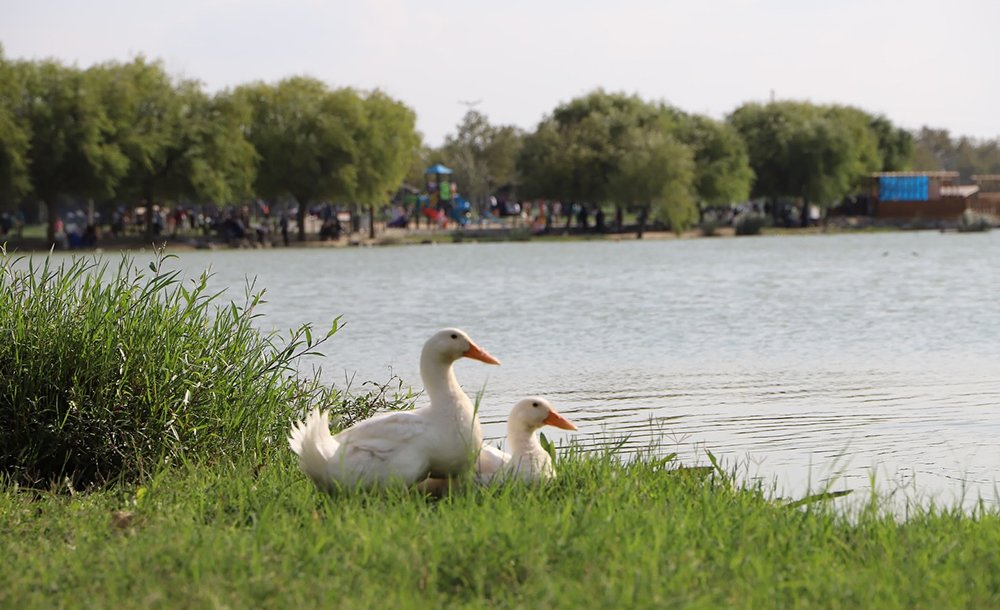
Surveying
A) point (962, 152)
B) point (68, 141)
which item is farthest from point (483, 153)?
point (962, 152)

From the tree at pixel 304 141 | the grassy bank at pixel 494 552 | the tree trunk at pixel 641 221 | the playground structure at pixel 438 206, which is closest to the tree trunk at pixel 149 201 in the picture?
the tree at pixel 304 141

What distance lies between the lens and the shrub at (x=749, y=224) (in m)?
93.2

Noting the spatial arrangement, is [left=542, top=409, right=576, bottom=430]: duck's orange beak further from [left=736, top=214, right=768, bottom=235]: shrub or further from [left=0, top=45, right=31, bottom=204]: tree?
[left=736, top=214, right=768, bottom=235]: shrub

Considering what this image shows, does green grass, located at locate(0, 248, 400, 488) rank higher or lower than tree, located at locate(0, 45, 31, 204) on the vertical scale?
lower

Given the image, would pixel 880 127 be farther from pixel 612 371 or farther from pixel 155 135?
pixel 612 371

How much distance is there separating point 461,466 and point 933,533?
2.30m

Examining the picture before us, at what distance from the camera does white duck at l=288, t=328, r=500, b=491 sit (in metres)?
7.28

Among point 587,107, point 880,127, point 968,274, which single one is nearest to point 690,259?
point 968,274

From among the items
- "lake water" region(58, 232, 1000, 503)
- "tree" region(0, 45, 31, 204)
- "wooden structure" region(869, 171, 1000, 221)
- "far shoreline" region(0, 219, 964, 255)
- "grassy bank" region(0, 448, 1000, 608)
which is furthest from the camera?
"wooden structure" region(869, 171, 1000, 221)

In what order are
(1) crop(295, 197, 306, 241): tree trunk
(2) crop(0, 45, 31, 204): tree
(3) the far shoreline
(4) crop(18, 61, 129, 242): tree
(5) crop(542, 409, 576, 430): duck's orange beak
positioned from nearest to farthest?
(5) crop(542, 409, 576, 430): duck's orange beak, (2) crop(0, 45, 31, 204): tree, (4) crop(18, 61, 129, 242): tree, (3) the far shoreline, (1) crop(295, 197, 306, 241): tree trunk

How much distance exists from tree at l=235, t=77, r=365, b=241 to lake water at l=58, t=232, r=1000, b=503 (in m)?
21.6

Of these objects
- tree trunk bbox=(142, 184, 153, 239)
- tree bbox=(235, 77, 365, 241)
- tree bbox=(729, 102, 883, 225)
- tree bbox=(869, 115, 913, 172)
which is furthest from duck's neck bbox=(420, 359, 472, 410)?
tree bbox=(869, 115, 913, 172)

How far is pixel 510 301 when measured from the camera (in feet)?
111

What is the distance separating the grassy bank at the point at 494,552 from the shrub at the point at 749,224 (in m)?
86.8
